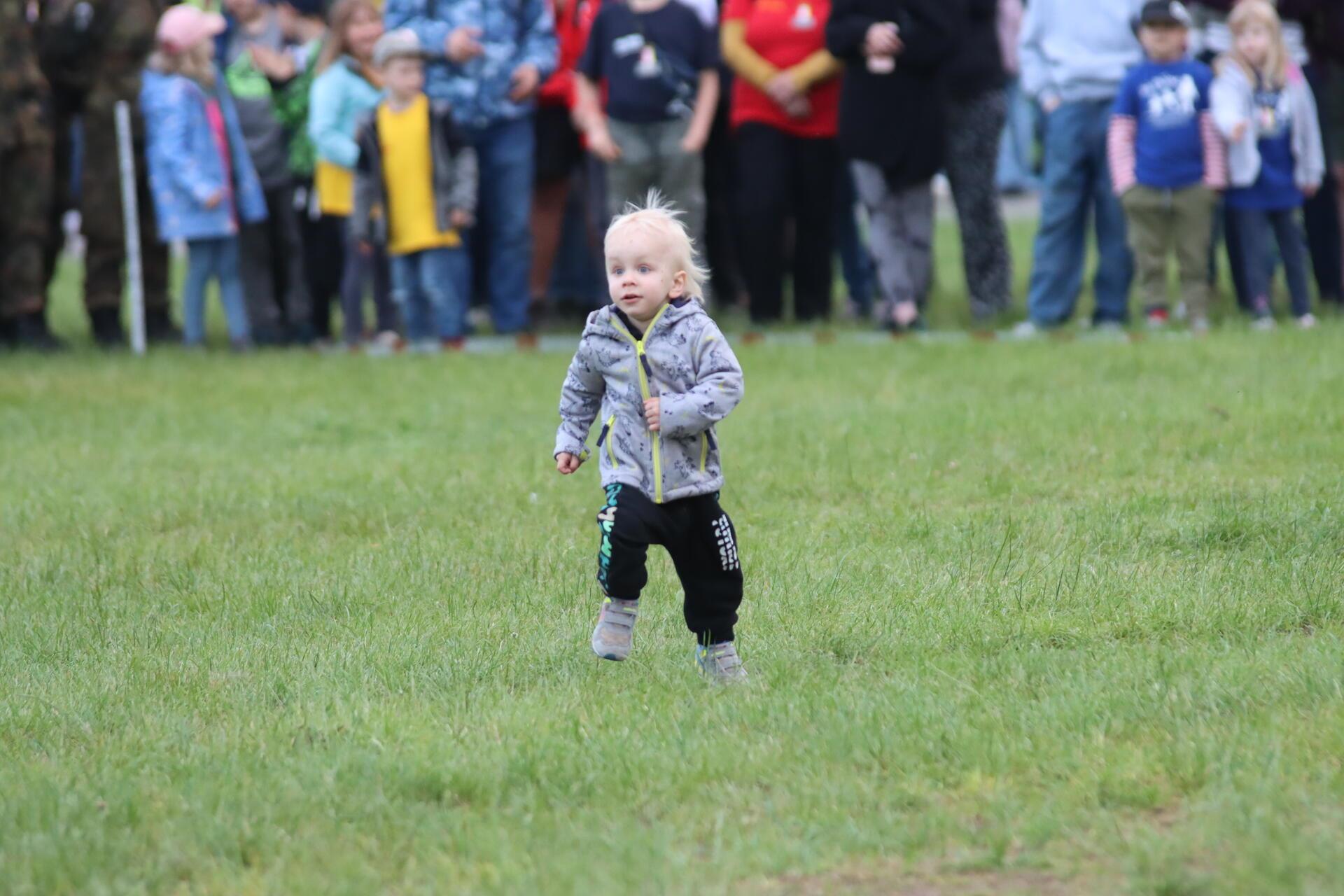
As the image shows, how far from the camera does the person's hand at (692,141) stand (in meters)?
13.4

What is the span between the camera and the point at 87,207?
13875 millimetres

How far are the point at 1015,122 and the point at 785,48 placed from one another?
9137 mm

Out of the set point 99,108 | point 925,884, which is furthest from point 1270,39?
point 925,884

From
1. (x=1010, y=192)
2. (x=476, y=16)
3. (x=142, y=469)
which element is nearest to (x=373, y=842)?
(x=142, y=469)

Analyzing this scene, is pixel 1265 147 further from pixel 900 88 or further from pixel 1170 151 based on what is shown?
pixel 900 88

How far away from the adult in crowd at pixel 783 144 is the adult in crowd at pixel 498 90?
4.69 feet

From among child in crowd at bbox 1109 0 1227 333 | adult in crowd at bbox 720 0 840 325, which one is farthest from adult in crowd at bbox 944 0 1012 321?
child in crowd at bbox 1109 0 1227 333

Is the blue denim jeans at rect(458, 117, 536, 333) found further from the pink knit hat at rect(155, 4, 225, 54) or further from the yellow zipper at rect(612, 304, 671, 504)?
the yellow zipper at rect(612, 304, 671, 504)

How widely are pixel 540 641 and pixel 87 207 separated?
902 centimetres

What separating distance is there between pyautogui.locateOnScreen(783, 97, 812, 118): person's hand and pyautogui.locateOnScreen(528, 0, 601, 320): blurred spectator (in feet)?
4.99

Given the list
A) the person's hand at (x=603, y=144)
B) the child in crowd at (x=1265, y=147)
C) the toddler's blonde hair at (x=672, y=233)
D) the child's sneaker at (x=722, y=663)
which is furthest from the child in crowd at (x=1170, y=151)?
the child's sneaker at (x=722, y=663)

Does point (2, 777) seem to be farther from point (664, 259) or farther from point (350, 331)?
point (350, 331)

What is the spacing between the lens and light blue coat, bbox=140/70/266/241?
1363 centimetres

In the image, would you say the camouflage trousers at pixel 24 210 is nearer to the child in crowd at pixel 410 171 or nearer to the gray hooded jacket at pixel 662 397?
the child in crowd at pixel 410 171
